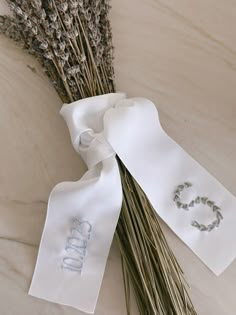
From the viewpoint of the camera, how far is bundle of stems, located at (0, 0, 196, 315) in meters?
0.87

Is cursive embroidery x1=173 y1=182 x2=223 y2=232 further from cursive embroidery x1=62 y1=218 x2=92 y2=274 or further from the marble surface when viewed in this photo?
cursive embroidery x1=62 y1=218 x2=92 y2=274

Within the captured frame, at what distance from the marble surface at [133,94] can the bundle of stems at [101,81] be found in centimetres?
4

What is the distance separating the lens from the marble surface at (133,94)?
36.3 inches

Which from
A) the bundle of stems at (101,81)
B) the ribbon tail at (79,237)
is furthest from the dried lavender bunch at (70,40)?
the ribbon tail at (79,237)

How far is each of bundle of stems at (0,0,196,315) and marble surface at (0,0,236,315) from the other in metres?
0.04

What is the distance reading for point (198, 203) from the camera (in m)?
0.92

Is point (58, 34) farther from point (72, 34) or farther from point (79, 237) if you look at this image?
point (79, 237)

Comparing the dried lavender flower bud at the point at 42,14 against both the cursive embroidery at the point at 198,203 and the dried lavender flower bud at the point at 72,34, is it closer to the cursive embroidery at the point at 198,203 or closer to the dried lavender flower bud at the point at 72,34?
the dried lavender flower bud at the point at 72,34

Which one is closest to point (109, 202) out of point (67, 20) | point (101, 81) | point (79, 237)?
point (79, 237)

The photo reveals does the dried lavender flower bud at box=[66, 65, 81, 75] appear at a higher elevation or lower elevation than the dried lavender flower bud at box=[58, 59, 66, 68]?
lower

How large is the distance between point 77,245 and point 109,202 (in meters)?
0.11

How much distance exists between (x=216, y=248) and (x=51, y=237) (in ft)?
1.08

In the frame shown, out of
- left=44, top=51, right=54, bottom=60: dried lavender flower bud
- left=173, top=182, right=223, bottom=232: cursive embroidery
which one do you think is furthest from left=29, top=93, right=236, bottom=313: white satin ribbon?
left=44, top=51, right=54, bottom=60: dried lavender flower bud

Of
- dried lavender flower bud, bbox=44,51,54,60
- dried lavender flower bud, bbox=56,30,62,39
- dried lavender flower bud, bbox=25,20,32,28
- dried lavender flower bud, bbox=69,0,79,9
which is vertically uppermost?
dried lavender flower bud, bbox=25,20,32,28
